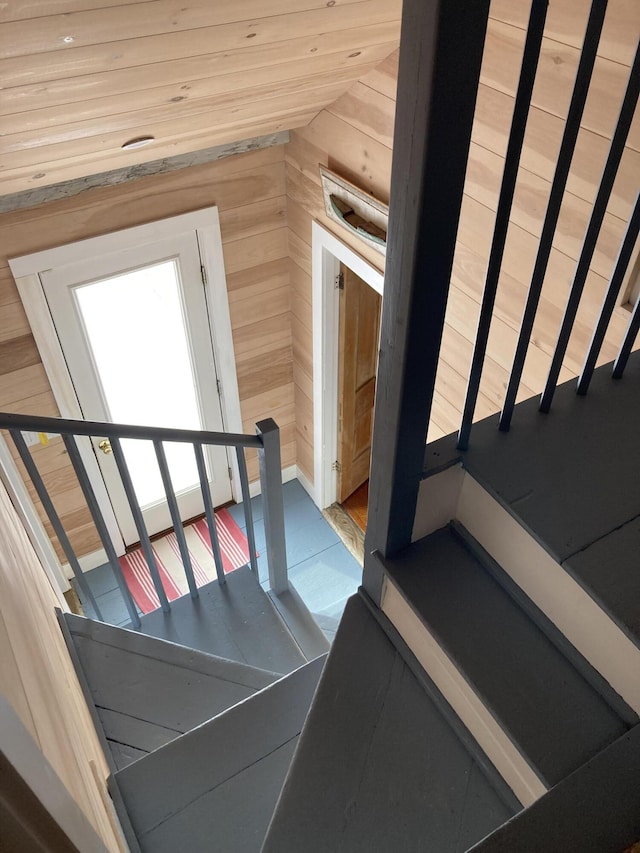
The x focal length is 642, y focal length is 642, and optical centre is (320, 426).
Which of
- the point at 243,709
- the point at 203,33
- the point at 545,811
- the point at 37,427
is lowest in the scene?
the point at 545,811

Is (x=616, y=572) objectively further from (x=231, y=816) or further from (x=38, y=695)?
(x=231, y=816)

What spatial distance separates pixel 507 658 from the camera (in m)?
1.01

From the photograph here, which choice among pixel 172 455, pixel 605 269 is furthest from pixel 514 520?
pixel 172 455

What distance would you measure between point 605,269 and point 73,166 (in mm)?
1869

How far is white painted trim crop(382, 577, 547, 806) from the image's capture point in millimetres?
938

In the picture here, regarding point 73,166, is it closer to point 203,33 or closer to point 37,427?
point 203,33

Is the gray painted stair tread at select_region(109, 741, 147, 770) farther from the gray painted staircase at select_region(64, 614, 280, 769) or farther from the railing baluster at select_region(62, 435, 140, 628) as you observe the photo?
the railing baluster at select_region(62, 435, 140, 628)

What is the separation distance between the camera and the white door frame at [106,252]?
2781 millimetres

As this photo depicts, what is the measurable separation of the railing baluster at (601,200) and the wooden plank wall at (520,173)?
704 millimetres

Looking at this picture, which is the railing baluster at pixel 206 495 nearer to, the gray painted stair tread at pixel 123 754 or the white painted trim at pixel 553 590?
the gray painted stair tread at pixel 123 754

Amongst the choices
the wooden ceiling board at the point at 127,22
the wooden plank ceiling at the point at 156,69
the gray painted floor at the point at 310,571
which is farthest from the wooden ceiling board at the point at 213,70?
the gray painted floor at the point at 310,571

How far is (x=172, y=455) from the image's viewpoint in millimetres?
3713

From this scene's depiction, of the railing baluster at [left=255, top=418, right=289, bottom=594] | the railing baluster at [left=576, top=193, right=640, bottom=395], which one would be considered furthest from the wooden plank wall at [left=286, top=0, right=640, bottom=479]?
the railing baluster at [left=255, top=418, right=289, bottom=594]

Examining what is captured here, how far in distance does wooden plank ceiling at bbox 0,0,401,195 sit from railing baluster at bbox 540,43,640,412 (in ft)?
3.11
